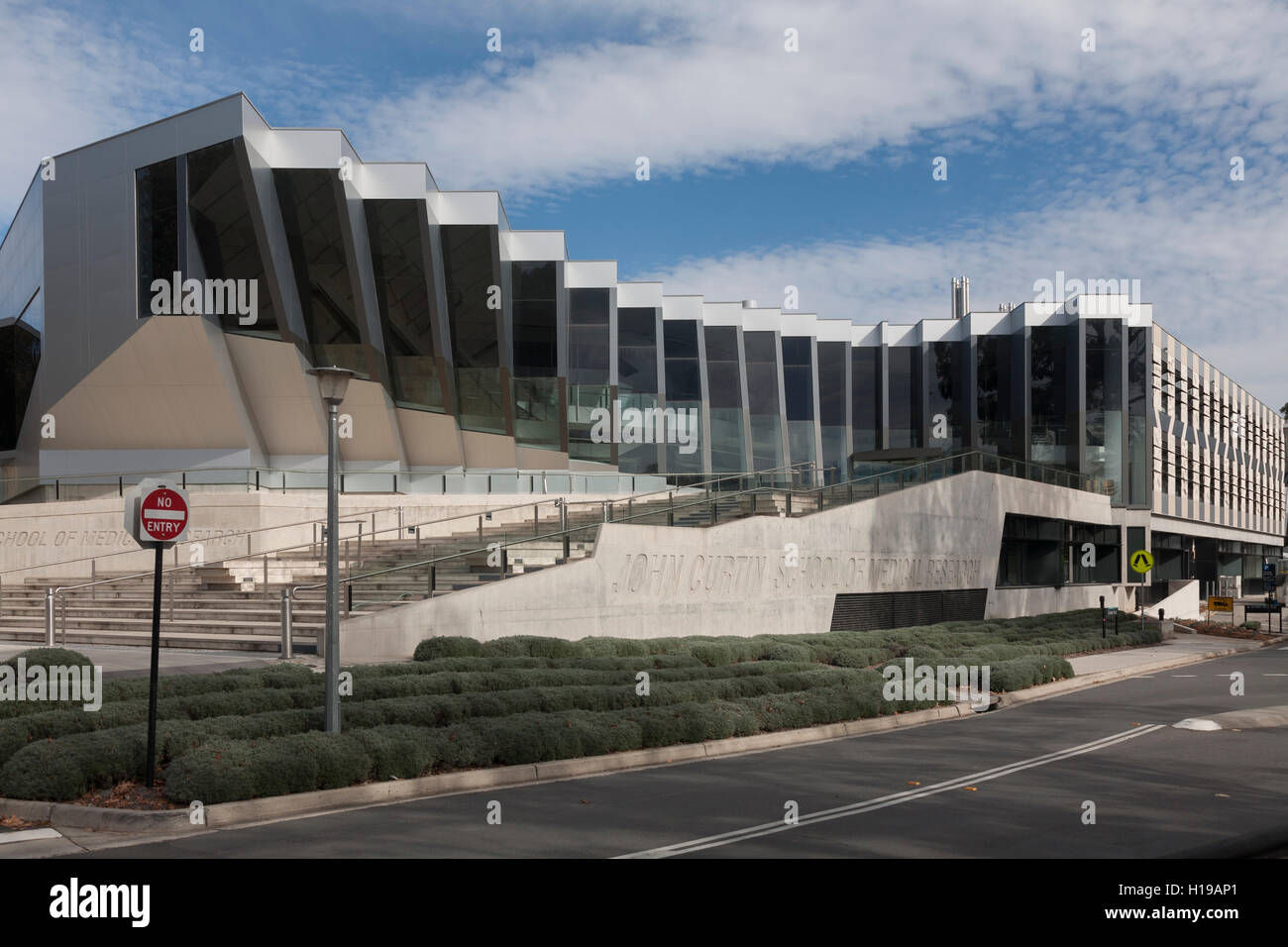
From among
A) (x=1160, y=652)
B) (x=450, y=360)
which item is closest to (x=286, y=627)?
(x=450, y=360)

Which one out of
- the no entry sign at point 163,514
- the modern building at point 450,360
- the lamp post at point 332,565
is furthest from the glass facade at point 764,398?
the no entry sign at point 163,514

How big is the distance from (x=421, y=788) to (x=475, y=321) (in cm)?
3061

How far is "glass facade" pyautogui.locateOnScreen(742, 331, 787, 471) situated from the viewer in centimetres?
5162

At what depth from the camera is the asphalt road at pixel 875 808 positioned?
8062 millimetres

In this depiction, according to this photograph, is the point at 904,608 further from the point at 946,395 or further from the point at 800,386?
the point at 946,395

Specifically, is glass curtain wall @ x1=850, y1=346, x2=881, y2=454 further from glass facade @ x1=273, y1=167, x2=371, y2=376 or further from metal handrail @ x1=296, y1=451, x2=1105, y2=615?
glass facade @ x1=273, y1=167, x2=371, y2=376

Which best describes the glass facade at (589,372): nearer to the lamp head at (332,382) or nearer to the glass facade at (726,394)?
the glass facade at (726,394)

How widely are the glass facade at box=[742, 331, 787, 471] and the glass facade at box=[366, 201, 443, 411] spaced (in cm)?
1831

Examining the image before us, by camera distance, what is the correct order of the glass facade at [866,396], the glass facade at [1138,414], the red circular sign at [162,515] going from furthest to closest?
the glass facade at [866,396] < the glass facade at [1138,414] < the red circular sign at [162,515]

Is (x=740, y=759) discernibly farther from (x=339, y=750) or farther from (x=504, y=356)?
(x=504, y=356)

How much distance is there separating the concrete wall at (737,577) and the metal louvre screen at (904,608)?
354 mm
